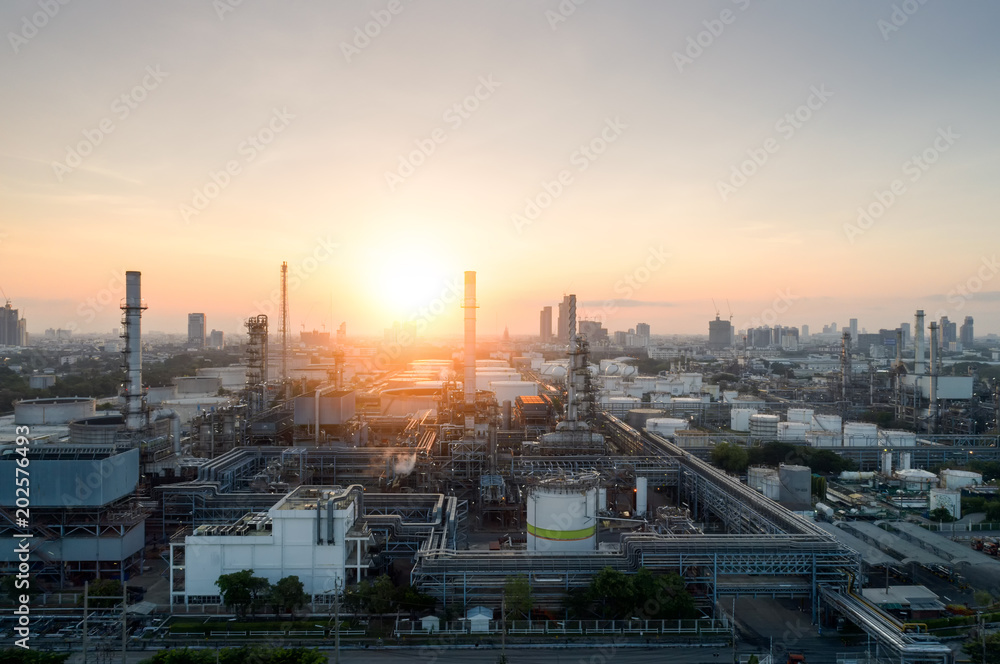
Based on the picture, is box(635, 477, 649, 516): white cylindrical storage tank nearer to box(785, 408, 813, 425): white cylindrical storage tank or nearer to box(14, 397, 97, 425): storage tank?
box(785, 408, 813, 425): white cylindrical storage tank

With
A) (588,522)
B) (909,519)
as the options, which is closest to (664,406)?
(909,519)

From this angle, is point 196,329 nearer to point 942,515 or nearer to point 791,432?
point 791,432

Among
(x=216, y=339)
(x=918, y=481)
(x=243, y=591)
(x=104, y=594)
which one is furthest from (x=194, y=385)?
(x=216, y=339)

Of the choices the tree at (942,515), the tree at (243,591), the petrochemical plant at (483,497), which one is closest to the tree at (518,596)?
A: the petrochemical plant at (483,497)

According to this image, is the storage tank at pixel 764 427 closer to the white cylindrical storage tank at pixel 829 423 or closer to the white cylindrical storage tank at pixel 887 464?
the white cylindrical storage tank at pixel 829 423

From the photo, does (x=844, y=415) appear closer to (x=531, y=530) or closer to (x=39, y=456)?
(x=531, y=530)

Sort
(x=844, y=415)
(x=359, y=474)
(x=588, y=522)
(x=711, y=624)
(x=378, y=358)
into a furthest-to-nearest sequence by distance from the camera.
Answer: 1. (x=378, y=358)
2. (x=844, y=415)
3. (x=359, y=474)
4. (x=588, y=522)
5. (x=711, y=624)

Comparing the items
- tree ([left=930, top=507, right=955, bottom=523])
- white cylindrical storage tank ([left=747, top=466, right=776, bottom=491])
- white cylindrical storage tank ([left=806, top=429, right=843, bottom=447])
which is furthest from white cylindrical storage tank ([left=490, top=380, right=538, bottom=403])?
tree ([left=930, top=507, right=955, bottom=523])
